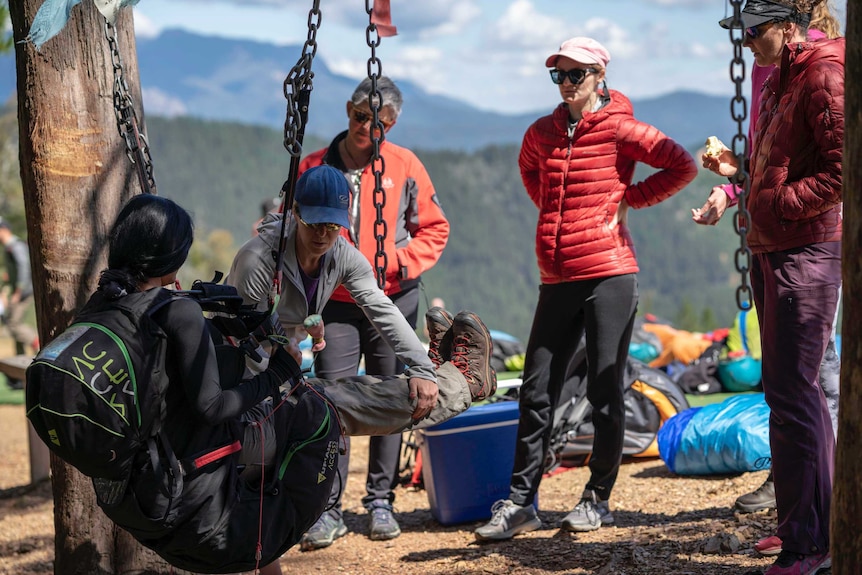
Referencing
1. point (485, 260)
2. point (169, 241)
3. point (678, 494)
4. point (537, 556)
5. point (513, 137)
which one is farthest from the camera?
point (513, 137)

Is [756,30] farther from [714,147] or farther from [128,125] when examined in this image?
[128,125]

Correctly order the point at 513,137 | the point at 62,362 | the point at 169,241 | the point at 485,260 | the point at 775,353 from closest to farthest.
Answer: the point at 62,362 < the point at 169,241 < the point at 775,353 < the point at 485,260 < the point at 513,137

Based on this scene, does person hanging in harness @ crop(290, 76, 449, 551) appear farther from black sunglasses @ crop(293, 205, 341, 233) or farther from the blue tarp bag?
the blue tarp bag

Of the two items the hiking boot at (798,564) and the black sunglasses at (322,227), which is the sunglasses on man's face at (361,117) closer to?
the black sunglasses at (322,227)

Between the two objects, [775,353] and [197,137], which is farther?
[197,137]

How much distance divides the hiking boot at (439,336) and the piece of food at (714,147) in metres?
1.29

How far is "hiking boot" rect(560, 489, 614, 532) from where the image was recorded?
4734 mm

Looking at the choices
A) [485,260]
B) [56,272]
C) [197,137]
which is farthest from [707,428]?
[197,137]

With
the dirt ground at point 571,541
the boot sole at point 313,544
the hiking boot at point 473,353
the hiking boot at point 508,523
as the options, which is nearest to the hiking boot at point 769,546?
the dirt ground at point 571,541

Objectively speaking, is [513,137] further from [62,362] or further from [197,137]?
[62,362]

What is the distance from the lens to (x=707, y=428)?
5793mm

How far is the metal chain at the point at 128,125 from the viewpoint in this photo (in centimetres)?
391

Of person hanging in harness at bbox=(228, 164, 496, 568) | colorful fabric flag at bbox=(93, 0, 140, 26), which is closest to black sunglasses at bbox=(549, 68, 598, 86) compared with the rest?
person hanging in harness at bbox=(228, 164, 496, 568)

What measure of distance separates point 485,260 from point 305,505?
71.3 metres
